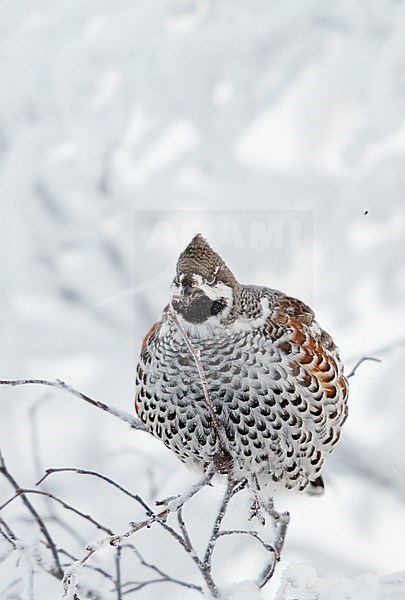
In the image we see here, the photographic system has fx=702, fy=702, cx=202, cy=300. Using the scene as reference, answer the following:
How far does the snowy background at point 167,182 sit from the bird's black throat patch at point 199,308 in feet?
1.61

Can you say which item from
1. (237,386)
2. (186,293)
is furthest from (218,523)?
(186,293)

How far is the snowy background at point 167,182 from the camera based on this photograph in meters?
1.20

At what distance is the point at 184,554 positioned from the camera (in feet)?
3.50

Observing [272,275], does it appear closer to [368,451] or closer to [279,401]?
[368,451]

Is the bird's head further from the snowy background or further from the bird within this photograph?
the snowy background

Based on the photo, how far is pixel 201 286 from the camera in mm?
689

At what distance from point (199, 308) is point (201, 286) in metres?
0.04

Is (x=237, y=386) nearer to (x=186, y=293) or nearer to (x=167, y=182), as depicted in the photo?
(x=186, y=293)

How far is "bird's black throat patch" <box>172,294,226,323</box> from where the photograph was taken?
712 mm

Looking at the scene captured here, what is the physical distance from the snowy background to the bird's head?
1.61ft

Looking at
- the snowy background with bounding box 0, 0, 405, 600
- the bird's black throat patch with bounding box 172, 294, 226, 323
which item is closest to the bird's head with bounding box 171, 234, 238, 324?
the bird's black throat patch with bounding box 172, 294, 226, 323

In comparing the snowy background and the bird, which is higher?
the snowy background

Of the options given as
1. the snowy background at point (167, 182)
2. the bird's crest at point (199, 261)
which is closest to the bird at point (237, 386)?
the bird's crest at point (199, 261)

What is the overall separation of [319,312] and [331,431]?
1.31 feet
